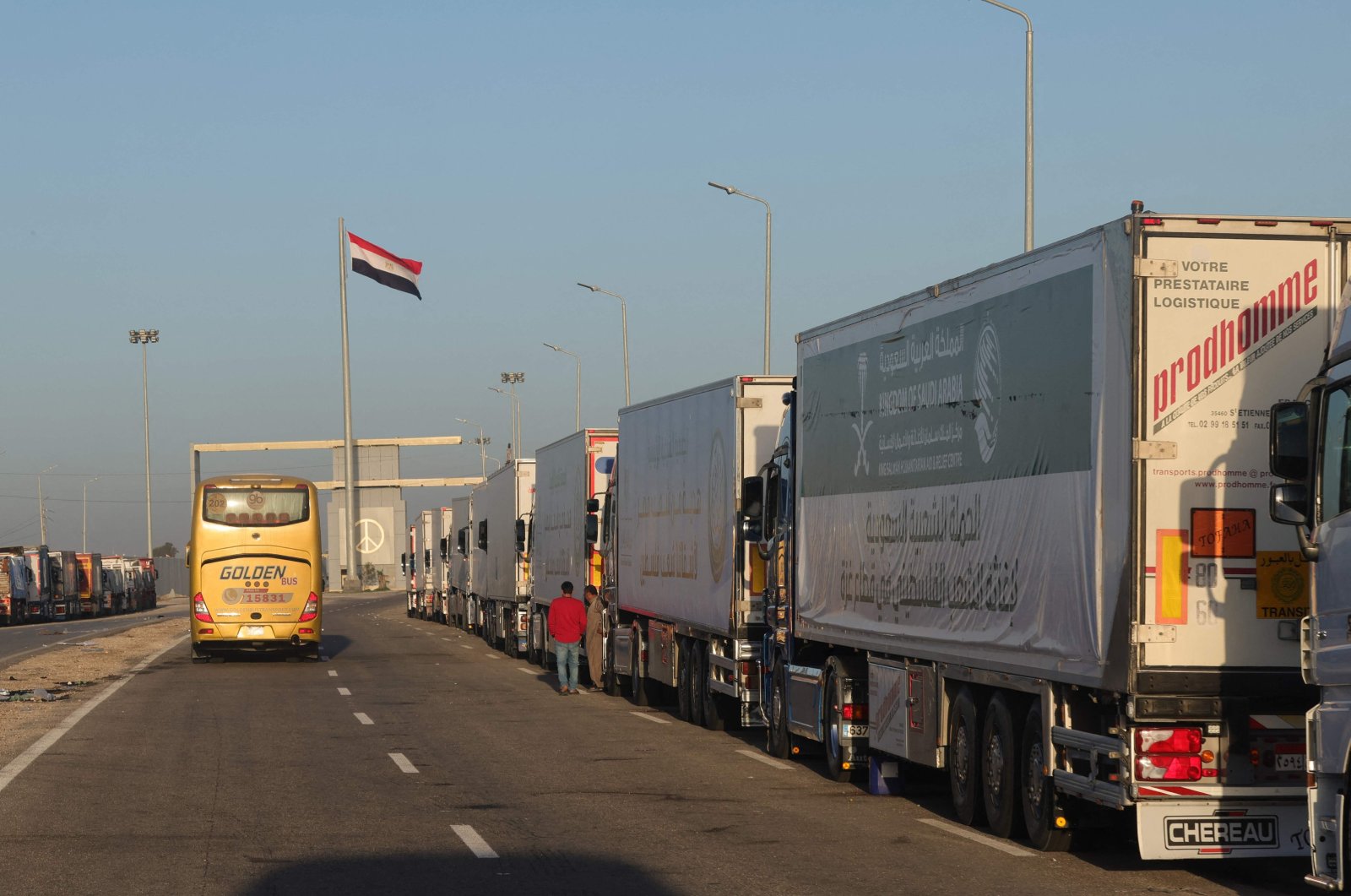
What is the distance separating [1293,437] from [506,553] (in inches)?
1251

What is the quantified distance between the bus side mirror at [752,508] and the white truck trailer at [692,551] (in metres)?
0.25

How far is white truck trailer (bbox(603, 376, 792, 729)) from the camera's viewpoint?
19.5 meters

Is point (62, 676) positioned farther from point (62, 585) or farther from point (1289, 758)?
point (62, 585)

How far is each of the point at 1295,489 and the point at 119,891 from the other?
6570 mm

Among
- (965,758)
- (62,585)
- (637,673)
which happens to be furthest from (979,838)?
(62,585)

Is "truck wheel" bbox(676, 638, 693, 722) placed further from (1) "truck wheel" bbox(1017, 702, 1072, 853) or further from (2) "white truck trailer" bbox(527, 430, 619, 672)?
(1) "truck wheel" bbox(1017, 702, 1072, 853)

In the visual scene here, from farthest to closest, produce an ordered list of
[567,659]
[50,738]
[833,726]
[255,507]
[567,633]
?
[255,507], [567,659], [567,633], [50,738], [833,726]

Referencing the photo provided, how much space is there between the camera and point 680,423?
2206 centimetres

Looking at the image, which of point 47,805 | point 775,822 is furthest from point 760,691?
point 47,805

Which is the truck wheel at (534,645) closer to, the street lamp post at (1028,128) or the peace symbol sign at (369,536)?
the street lamp post at (1028,128)

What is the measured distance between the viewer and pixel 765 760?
17.9 m

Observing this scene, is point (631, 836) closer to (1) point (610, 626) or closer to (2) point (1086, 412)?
(2) point (1086, 412)

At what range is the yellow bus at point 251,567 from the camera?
114 ft

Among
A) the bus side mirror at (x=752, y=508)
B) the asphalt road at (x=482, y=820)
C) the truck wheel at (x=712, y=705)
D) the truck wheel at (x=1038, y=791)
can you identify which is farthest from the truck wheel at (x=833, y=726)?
the truck wheel at (x=712, y=705)
